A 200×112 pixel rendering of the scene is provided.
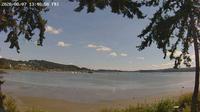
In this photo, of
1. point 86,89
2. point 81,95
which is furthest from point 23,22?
point 86,89

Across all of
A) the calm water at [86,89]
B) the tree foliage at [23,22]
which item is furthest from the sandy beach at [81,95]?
the tree foliage at [23,22]

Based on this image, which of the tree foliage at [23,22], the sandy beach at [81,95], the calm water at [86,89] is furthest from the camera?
the calm water at [86,89]

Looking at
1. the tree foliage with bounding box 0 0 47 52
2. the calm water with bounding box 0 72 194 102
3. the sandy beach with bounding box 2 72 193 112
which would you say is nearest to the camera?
the tree foliage with bounding box 0 0 47 52

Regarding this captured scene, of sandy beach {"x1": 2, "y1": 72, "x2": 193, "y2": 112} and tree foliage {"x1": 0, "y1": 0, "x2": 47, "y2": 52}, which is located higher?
tree foliage {"x1": 0, "y1": 0, "x2": 47, "y2": 52}

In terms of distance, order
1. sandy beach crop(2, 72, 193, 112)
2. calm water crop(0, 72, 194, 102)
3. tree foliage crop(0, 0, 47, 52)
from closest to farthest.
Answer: tree foliage crop(0, 0, 47, 52) → sandy beach crop(2, 72, 193, 112) → calm water crop(0, 72, 194, 102)

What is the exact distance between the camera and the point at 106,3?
12.6 m

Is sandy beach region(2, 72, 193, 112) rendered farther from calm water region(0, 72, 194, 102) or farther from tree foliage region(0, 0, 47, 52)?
tree foliage region(0, 0, 47, 52)

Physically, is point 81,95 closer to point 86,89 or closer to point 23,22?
point 86,89

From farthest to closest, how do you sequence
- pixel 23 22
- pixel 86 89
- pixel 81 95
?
pixel 86 89 < pixel 81 95 < pixel 23 22

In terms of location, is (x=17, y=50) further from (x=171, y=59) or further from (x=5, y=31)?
(x=171, y=59)

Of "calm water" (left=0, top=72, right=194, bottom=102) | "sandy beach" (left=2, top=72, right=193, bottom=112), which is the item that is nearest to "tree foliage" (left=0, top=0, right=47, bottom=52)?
"sandy beach" (left=2, top=72, right=193, bottom=112)

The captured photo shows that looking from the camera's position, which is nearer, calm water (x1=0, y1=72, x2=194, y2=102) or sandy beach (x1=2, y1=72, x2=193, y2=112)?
sandy beach (x1=2, y1=72, x2=193, y2=112)

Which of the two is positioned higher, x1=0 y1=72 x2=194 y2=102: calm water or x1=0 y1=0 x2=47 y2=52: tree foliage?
x1=0 y1=0 x2=47 y2=52: tree foliage

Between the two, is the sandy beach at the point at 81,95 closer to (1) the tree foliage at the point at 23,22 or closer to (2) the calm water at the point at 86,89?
(2) the calm water at the point at 86,89
